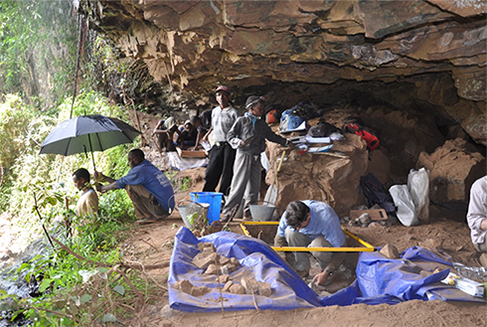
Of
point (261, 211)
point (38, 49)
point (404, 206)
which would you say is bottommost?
point (404, 206)

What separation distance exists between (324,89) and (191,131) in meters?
3.67

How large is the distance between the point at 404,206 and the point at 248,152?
2.78 m

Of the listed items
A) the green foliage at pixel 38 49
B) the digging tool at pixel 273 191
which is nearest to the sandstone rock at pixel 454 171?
the digging tool at pixel 273 191

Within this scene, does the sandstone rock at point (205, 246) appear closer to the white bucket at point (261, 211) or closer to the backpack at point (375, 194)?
the white bucket at point (261, 211)

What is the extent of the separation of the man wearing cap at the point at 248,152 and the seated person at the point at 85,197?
1.84m

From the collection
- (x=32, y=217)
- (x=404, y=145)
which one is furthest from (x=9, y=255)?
(x=404, y=145)

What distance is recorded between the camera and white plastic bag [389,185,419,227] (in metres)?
5.87

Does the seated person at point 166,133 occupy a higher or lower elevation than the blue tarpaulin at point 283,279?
higher

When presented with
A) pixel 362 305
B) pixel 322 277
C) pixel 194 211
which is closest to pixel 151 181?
pixel 194 211

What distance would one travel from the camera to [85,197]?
4953mm

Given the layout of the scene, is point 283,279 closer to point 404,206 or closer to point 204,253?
point 204,253

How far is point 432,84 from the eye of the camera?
7500 mm

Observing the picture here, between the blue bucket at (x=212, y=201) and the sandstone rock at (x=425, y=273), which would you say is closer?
the sandstone rock at (x=425, y=273)

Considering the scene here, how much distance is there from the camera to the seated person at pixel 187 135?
30.9ft
